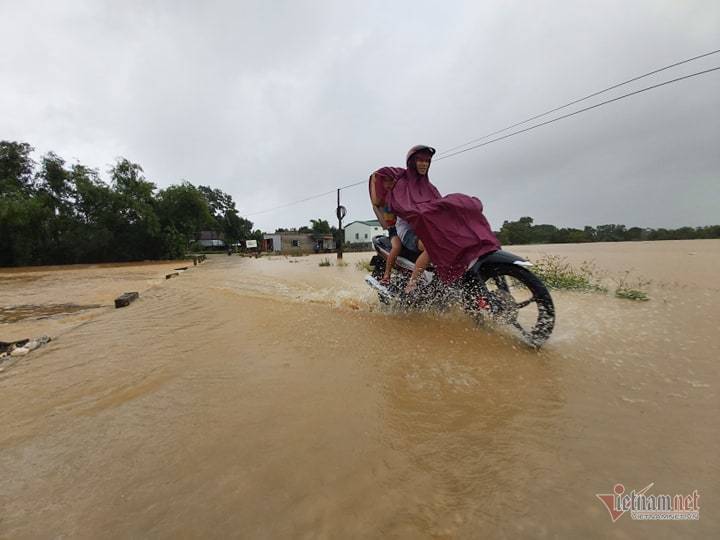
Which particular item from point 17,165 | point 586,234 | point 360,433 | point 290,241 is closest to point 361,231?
point 290,241

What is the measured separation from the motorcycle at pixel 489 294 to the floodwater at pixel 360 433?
0.66ft

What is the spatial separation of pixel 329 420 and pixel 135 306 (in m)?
4.73

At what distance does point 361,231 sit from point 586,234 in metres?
31.1

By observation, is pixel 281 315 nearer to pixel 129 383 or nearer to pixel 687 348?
pixel 129 383

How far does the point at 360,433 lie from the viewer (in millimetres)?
1474

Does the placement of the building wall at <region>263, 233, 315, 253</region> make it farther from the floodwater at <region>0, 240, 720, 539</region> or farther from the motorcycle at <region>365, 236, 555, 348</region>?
the floodwater at <region>0, 240, 720, 539</region>

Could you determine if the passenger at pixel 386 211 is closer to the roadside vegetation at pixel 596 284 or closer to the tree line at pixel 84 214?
the roadside vegetation at pixel 596 284

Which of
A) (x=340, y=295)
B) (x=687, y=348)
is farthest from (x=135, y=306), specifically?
(x=687, y=348)

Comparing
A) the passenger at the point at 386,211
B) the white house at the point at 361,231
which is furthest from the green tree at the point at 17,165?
the white house at the point at 361,231

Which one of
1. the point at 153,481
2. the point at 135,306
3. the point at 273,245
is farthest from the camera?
the point at 273,245

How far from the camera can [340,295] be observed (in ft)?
17.8

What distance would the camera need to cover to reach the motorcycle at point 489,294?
2664 mm

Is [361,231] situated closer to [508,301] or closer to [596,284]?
[596,284]

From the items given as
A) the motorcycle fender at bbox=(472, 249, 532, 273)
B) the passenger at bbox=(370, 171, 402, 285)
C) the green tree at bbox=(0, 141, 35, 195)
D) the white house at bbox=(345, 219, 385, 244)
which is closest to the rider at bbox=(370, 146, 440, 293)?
the passenger at bbox=(370, 171, 402, 285)
